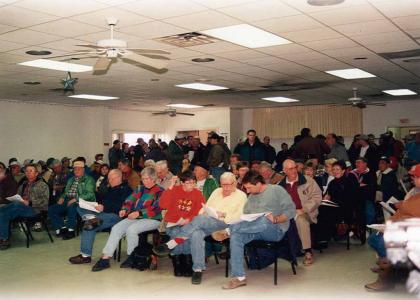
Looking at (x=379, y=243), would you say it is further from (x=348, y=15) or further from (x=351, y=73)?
(x=351, y=73)

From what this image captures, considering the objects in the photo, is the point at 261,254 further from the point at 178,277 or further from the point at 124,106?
the point at 124,106

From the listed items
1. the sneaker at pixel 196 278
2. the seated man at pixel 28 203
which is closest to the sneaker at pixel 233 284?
the sneaker at pixel 196 278

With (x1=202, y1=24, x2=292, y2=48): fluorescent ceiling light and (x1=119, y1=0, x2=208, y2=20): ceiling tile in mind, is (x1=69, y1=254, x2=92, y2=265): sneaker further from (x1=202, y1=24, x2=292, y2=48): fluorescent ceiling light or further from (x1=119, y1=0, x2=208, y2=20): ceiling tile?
(x1=202, y1=24, x2=292, y2=48): fluorescent ceiling light

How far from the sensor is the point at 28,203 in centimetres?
727

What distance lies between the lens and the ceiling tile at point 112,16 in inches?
192

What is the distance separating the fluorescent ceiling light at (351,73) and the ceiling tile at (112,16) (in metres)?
4.62

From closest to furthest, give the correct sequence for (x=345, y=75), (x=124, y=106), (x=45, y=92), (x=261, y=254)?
1. (x=261, y=254)
2. (x=345, y=75)
3. (x=45, y=92)
4. (x=124, y=106)

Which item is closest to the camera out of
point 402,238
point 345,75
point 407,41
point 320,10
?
point 402,238

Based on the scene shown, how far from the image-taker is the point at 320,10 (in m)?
4.90

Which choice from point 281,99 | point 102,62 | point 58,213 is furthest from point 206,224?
point 281,99

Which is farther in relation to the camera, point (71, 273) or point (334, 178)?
point (334, 178)

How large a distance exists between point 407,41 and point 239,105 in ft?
29.9

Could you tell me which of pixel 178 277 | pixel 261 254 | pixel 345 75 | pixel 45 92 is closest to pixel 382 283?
pixel 261 254

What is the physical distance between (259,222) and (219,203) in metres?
0.60
